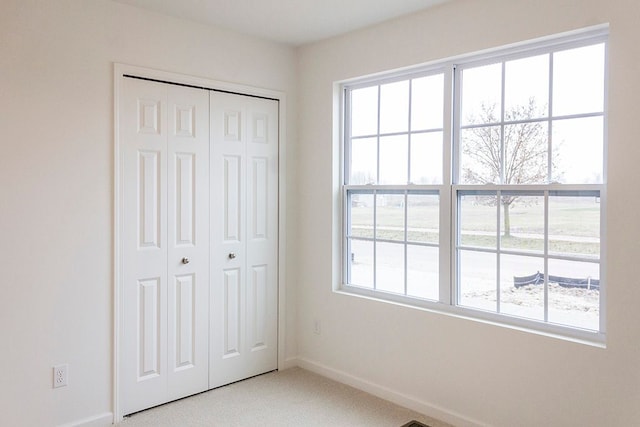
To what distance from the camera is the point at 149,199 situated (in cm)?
306

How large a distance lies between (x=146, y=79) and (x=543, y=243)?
2.59 m

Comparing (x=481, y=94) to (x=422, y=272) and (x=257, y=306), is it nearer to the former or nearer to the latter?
(x=422, y=272)

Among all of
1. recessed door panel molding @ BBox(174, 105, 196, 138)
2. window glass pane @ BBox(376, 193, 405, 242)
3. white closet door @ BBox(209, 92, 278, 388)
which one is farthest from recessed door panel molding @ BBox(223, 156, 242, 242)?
window glass pane @ BBox(376, 193, 405, 242)

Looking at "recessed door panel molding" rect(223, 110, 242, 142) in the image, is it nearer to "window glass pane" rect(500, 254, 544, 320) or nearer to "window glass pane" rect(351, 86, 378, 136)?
"window glass pane" rect(351, 86, 378, 136)

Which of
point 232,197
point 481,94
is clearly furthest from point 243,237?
point 481,94

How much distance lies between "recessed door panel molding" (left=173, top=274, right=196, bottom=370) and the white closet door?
160mm

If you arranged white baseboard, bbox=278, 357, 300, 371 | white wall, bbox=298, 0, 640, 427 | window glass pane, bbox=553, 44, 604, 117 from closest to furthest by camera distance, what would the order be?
white wall, bbox=298, 0, 640, 427
window glass pane, bbox=553, 44, 604, 117
white baseboard, bbox=278, 357, 300, 371

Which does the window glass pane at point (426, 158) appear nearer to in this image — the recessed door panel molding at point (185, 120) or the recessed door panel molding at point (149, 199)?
the recessed door panel molding at point (185, 120)

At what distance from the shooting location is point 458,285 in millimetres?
2961

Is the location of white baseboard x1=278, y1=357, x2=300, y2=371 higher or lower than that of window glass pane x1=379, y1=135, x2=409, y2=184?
lower

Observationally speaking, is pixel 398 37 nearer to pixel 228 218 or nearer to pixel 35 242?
pixel 228 218

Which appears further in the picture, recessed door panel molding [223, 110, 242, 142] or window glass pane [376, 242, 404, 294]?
recessed door panel molding [223, 110, 242, 142]

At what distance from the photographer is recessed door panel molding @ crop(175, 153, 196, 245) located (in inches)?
126

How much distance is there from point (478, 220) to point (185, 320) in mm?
2053
